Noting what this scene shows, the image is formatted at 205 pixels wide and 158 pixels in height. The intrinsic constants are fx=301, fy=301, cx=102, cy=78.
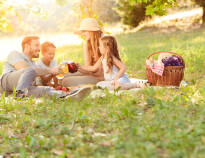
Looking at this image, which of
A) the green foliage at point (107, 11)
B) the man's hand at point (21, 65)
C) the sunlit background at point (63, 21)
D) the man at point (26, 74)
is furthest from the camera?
the green foliage at point (107, 11)

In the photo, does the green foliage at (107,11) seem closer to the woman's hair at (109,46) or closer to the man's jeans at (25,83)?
the woman's hair at (109,46)

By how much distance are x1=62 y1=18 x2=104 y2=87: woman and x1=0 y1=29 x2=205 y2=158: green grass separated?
5.46 feet

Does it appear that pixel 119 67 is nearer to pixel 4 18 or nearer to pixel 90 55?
pixel 90 55

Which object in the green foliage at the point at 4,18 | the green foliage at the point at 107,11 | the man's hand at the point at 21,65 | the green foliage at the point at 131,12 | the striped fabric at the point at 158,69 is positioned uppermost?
the green foliage at the point at 107,11

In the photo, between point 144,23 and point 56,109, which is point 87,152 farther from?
point 144,23

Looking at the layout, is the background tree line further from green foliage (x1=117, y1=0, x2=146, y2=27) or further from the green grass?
the green grass

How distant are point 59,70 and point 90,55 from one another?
1231mm

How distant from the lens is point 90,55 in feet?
20.2

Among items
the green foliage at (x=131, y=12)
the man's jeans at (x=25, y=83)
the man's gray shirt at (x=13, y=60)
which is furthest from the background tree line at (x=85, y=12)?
the man's jeans at (x=25, y=83)

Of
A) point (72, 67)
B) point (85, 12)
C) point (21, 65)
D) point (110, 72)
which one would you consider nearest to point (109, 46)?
point (110, 72)

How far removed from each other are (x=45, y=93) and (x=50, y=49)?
42.1 inches

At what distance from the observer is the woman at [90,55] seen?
19.9 feet

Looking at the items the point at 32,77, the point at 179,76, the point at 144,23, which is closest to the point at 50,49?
the point at 32,77

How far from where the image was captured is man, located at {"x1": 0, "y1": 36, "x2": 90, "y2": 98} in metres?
4.66
